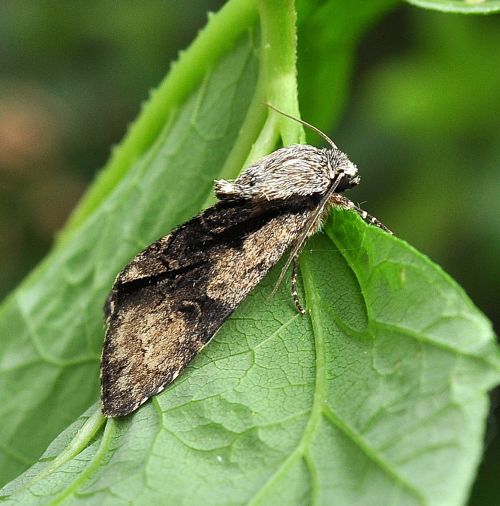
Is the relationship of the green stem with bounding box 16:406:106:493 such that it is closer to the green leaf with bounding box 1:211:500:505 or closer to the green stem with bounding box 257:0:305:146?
the green leaf with bounding box 1:211:500:505

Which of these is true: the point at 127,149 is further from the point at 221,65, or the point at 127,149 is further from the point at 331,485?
the point at 331,485

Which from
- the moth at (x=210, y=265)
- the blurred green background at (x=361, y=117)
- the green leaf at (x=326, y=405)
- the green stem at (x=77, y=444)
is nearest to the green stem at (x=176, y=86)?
the moth at (x=210, y=265)

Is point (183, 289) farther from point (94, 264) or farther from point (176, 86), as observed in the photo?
point (176, 86)

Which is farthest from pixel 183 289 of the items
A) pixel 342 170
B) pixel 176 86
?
pixel 176 86

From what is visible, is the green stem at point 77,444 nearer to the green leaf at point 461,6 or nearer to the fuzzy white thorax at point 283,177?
the fuzzy white thorax at point 283,177

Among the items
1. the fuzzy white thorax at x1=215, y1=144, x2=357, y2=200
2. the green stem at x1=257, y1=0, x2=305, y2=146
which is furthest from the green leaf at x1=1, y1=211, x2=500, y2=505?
the green stem at x1=257, y1=0, x2=305, y2=146

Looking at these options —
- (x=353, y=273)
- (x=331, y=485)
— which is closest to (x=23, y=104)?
(x=353, y=273)

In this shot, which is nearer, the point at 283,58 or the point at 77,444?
the point at 77,444

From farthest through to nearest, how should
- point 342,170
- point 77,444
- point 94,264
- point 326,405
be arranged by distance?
point 94,264 → point 342,170 → point 77,444 → point 326,405
